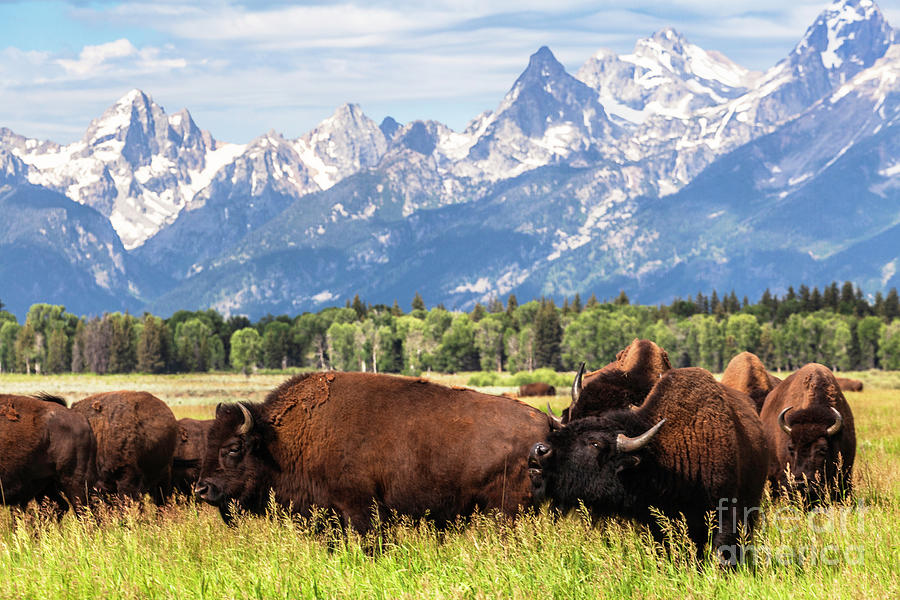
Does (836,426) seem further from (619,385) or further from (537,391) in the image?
(537,391)

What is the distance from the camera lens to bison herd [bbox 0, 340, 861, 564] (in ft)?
33.6

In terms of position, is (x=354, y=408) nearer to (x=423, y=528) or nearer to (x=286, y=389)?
(x=286, y=389)

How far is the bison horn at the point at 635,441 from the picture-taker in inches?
386

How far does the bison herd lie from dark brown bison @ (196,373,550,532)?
2 cm

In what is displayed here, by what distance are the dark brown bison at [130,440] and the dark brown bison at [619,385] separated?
23.2ft

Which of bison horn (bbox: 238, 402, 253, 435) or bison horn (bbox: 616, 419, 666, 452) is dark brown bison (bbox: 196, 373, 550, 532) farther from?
bison horn (bbox: 616, 419, 666, 452)

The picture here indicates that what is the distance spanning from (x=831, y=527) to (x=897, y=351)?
611 feet

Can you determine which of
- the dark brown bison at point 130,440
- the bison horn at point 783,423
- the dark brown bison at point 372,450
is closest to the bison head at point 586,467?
the dark brown bison at point 372,450

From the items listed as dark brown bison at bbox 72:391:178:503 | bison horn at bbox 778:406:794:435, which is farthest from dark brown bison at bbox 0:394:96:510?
bison horn at bbox 778:406:794:435

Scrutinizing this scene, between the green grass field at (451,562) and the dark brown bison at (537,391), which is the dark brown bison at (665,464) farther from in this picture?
the dark brown bison at (537,391)

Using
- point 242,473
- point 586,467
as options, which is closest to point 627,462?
point 586,467

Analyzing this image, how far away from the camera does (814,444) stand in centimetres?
1476

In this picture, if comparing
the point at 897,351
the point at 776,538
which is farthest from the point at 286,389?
the point at 897,351

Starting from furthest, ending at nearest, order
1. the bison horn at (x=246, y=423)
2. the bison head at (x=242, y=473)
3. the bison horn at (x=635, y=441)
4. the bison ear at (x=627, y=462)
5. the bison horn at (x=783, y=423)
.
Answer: the bison horn at (x=783, y=423)
the bison head at (x=242, y=473)
the bison horn at (x=246, y=423)
the bison ear at (x=627, y=462)
the bison horn at (x=635, y=441)
